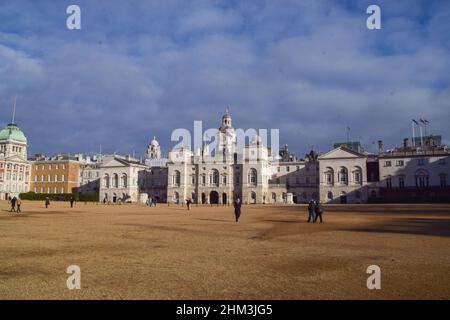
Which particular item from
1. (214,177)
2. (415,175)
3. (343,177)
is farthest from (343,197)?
(214,177)

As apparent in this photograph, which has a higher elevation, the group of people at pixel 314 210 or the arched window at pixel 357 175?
the arched window at pixel 357 175

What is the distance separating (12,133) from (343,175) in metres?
91.5

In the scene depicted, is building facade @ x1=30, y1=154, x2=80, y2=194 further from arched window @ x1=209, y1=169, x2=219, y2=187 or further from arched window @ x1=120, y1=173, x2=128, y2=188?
arched window @ x1=209, y1=169, x2=219, y2=187

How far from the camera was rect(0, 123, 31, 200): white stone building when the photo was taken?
9831 cm

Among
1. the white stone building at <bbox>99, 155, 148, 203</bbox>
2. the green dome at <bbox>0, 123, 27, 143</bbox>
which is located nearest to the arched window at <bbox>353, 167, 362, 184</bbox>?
the white stone building at <bbox>99, 155, 148, 203</bbox>

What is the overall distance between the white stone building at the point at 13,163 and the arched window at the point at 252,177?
61.9 metres

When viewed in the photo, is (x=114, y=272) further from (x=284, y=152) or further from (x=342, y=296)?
(x=284, y=152)

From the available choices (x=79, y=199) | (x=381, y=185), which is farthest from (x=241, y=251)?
(x=79, y=199)

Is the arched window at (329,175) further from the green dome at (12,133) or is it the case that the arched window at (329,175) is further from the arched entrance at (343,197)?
the green dome at (12,133)

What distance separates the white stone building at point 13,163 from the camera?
323 ft

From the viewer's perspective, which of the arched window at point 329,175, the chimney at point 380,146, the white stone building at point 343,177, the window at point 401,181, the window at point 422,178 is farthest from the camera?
the chimney at point 380,146

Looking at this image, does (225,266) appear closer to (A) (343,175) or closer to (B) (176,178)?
(A) (343,175)

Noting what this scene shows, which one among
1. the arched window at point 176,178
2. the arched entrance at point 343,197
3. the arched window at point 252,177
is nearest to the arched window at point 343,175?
the arched entrance at point 343,197
